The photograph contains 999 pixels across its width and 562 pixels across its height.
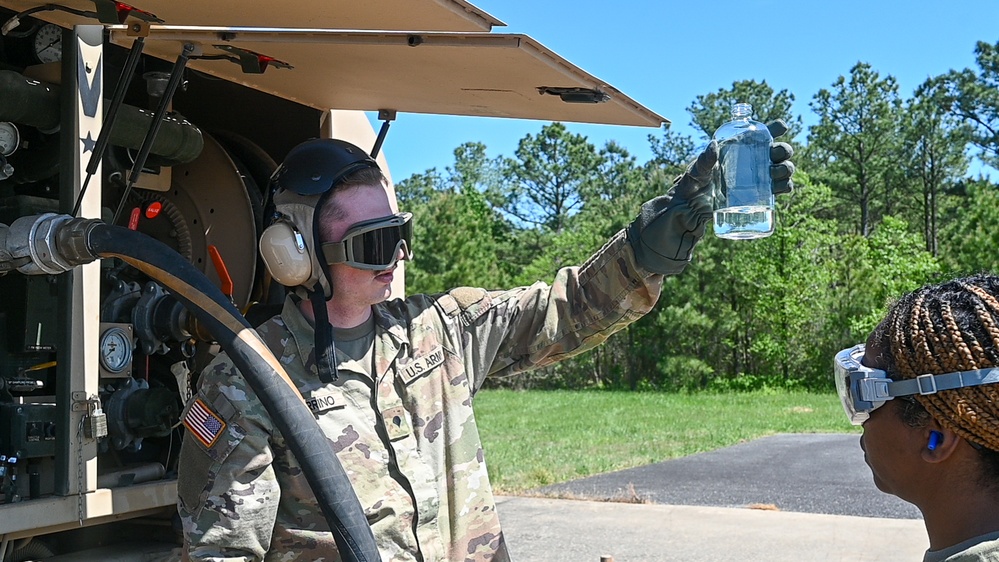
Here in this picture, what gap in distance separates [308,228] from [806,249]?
42.0 meters

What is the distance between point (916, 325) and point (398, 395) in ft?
4.51

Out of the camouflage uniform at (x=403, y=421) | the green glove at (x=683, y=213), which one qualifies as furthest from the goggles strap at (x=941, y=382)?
the camouflage uniform at (x=403, y=421)

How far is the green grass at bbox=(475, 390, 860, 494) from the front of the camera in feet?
46.1

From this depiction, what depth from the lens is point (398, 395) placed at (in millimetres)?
2818

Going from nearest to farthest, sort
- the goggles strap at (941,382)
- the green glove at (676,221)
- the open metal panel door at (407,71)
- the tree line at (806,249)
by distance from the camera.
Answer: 1. the goggles strap at (941,382)
2. the green glove at (676,221)
3. the open metal panel door at (407,71)
4. the tree line at (806,249)

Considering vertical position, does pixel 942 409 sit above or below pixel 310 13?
below

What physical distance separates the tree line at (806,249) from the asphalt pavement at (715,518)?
66.1 feet

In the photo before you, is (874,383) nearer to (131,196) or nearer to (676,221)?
(676,221)

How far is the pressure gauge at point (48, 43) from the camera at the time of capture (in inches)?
127

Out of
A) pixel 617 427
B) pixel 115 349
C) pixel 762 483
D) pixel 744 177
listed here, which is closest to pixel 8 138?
pixel 115 349

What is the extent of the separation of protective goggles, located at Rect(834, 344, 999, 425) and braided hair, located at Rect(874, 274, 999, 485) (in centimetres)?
1

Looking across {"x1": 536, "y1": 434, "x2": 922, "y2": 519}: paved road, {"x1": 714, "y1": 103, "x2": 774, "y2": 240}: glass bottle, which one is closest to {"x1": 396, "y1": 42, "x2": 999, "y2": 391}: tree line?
{"x1": 536, "y1": 434, "x2": 922, "y2": 519}: paved road

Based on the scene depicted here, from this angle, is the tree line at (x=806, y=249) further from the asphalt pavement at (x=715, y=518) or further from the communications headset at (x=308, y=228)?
the communications headset at (x=308, y=228)

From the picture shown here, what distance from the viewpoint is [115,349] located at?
10.9 ft
